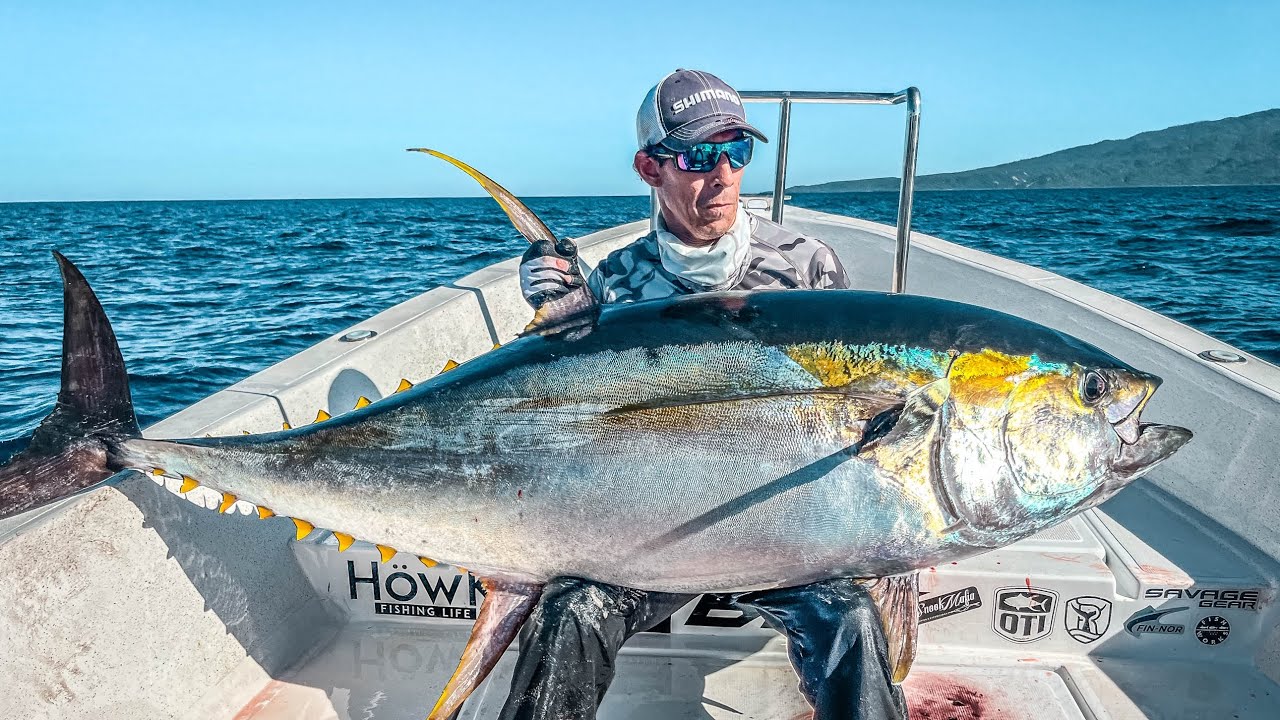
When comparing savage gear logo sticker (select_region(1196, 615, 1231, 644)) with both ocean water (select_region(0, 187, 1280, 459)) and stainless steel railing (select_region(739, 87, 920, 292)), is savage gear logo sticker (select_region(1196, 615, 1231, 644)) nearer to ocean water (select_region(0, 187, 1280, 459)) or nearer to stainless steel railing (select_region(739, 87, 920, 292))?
stainless steel railing (select_region(739, 87, 920, 292))

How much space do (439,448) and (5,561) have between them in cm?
86

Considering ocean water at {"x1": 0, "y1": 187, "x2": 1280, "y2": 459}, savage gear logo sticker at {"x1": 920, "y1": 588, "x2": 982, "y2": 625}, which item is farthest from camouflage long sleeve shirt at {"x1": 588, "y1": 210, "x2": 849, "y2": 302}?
ocean water at {"x1": 0, "y1": 187, "x2": 1280, "y2": 459}

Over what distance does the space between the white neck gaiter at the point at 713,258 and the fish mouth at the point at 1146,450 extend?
1.11 meters

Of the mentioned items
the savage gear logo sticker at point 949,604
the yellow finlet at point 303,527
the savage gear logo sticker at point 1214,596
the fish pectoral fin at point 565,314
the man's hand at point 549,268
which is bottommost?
the savage gear logo sticker at point 949,604

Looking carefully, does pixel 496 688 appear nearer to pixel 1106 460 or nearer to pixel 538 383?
pixel 538 383

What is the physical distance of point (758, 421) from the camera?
1.50 meters

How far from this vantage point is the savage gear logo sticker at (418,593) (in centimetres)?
229

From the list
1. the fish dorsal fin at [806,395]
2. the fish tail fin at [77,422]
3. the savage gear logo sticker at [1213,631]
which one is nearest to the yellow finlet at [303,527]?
the fish tail fin at [77,422]

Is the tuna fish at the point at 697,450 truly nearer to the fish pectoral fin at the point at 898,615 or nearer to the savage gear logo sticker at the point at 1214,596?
the fish pectoral fin at the point at 898,615

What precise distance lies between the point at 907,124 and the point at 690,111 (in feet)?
4.21

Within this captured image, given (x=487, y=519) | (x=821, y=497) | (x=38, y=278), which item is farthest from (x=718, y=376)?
(x=38, y=278)

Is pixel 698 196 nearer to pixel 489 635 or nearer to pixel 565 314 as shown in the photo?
pixel 565 314

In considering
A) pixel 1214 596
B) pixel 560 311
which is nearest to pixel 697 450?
pixel 560 311

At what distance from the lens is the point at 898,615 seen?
163cm
